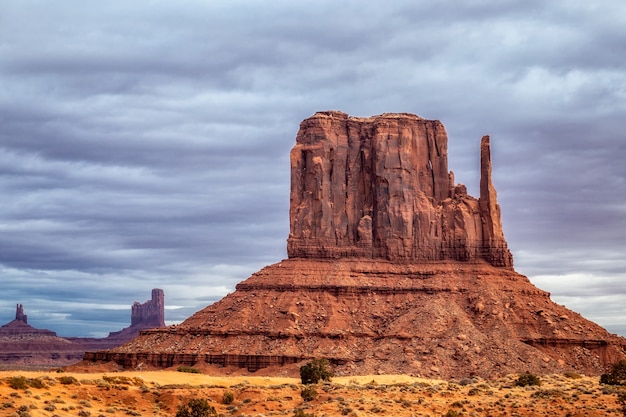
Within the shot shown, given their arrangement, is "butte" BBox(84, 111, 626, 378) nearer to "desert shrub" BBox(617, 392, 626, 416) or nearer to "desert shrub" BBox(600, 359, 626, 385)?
"desert shrub" BBox(600, 359, 626, 385)

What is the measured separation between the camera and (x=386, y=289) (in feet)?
443

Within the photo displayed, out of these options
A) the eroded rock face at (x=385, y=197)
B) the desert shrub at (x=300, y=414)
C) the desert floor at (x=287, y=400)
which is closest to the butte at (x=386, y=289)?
the eroded rock face at (x=385, y=197)

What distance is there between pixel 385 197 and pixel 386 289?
1385 cm

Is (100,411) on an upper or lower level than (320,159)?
lower

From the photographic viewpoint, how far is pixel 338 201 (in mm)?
144375

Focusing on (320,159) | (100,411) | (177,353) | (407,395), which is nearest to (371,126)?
(320,159)

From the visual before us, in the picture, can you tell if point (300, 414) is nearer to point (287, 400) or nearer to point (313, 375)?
point (287, 400)

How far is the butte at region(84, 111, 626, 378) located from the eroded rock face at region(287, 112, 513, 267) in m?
0.17

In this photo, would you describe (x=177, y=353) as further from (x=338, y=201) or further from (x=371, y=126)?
(x=371, y=126)

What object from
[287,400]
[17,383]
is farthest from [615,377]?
[17,383]

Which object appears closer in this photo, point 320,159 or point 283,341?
point 283,341

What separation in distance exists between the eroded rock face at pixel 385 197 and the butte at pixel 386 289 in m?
0.17

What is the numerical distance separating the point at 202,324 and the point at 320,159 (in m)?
27.2

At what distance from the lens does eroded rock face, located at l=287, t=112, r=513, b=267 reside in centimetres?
14138
